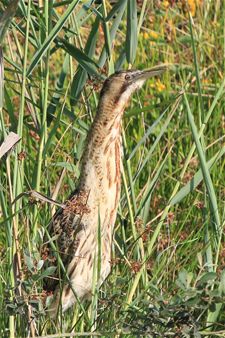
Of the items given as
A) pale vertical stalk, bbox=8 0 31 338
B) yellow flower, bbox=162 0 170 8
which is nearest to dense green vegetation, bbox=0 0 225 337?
pale vertical stalk, bbox=8 0 31 338

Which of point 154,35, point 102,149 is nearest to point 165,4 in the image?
point 154,35

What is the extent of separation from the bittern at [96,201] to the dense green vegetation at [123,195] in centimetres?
5

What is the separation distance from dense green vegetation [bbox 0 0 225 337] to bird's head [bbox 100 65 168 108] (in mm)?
56

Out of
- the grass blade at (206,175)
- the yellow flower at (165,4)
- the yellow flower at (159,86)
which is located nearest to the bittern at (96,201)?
the grass blade at (206,175)

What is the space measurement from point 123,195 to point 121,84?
55cm

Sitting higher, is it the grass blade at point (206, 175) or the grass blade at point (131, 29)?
the grass blade at point (131, 29)

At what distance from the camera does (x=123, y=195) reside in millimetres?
4207

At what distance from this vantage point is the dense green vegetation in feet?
10.6

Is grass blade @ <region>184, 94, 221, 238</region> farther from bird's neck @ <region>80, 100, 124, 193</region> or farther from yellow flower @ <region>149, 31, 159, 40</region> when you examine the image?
yellow flower @ <region>149, 31, 159, 40</region>

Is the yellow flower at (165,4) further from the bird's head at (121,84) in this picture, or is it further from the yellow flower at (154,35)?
the bird's head at (121,84)

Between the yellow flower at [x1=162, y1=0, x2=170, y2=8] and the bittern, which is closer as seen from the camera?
the bittern

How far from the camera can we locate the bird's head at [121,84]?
3799mm

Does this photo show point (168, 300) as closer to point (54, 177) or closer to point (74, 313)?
point (74, 313)

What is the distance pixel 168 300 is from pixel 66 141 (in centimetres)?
136
